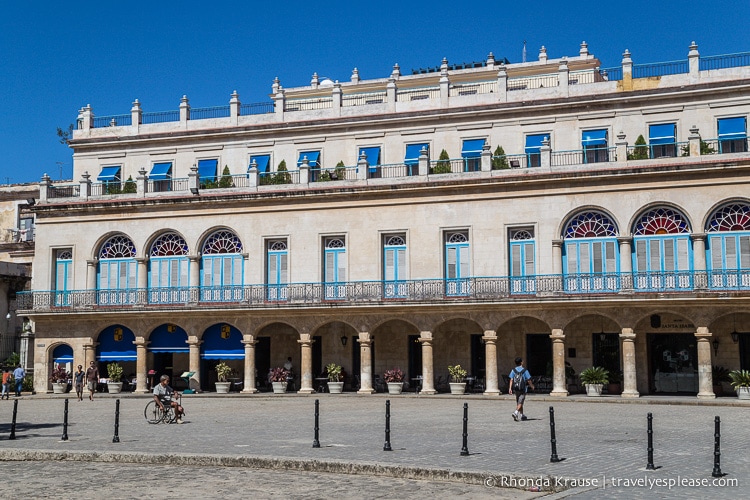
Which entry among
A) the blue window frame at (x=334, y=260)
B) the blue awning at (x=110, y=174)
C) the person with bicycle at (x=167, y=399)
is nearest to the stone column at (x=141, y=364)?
the blue window frame at (x=334, y=260)

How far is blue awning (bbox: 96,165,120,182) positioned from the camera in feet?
148

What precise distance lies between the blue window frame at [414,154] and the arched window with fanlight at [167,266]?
1039cm

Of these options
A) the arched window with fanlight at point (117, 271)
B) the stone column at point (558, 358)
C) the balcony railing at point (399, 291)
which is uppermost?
the arched window with fanlight at point (117, 271)

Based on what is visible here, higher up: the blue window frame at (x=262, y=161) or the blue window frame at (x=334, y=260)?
the blue window frame at (x=262, y=161)

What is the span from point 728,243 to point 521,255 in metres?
7.66

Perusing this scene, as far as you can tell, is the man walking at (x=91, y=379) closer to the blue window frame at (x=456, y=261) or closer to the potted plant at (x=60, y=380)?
the potted plant at (x=60, y=380)

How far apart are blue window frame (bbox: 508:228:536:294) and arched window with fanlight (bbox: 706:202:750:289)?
257 inches

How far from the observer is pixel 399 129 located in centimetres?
4153

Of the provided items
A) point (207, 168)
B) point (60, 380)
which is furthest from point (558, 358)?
point (60, 380)

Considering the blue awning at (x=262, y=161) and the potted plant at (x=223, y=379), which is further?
the blue awning at (x=262, y=161)

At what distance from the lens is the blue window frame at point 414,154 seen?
4044cm

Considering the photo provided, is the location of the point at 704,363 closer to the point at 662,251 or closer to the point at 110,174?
the point at 662,251

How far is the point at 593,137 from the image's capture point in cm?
3894

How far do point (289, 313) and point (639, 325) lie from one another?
45.7 feet
